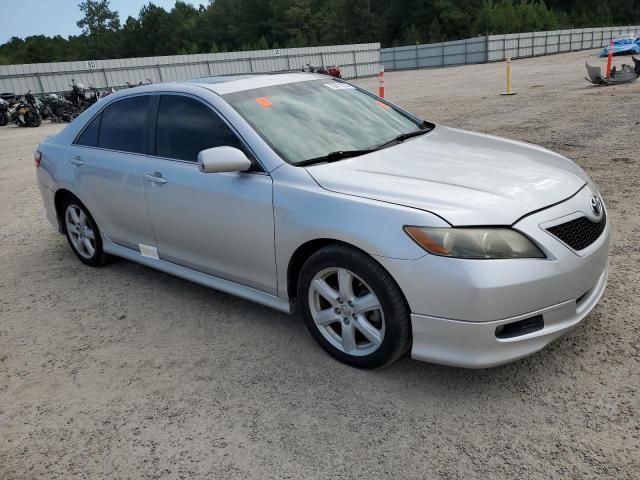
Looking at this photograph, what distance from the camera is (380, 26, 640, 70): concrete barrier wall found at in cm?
4309

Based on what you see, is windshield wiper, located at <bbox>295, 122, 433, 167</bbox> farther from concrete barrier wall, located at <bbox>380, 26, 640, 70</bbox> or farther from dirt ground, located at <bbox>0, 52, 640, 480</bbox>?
concrete barrier wall, located at <bbox>380, 26, 640, 70</bbox>

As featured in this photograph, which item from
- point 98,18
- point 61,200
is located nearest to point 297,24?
point 98,18

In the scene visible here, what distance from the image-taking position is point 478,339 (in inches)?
104

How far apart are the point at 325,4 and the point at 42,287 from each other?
97.8 m

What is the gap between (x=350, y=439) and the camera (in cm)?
263

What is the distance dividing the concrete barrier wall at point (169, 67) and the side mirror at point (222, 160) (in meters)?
21.6

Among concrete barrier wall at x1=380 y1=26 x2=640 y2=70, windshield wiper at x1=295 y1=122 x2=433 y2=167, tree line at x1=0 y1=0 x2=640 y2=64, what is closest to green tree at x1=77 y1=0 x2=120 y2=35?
tree line at x1=0 y1=0 x2=640 y2=64

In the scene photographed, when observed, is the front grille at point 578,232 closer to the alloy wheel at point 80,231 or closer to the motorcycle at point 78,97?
the alloy wheel at point 80,231

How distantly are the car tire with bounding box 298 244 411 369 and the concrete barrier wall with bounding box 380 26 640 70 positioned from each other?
144ft

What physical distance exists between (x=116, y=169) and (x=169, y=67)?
3408 cm

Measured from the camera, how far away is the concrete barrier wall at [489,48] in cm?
4309

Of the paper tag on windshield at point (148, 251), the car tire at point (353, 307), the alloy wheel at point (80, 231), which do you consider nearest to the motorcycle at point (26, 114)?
the alloy wheel at point (80, 231)

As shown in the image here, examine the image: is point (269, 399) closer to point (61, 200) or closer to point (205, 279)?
point (205, 279)

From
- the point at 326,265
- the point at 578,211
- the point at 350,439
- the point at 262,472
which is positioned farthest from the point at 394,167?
the point at 262,472
